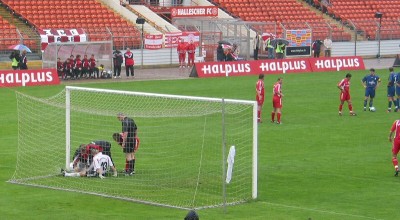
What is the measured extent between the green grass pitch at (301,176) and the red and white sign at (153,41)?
15428mm

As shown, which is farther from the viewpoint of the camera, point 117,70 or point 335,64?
point 335,64

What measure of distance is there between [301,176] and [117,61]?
28098 mm


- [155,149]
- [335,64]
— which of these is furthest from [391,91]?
[335,64]

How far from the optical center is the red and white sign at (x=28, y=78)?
46.2 meters

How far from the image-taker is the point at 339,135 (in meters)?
32.8

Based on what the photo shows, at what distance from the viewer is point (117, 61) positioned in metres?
52.3

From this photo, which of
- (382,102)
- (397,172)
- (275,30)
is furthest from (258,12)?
(397,172)

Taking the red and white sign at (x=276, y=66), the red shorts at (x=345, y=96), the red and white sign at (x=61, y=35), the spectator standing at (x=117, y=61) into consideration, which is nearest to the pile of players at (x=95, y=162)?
the red shorts at (x=345, y=96)

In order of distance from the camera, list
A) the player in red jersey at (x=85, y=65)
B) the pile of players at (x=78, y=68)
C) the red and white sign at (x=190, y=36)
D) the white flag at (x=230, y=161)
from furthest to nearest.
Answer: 1. the red and white sign at (x=190, y=36)
2. the player in red jersey at (x=85, y=65)
3. the pile of players at (x=78, y=68)
4. the white flag at (x=230, y=161)

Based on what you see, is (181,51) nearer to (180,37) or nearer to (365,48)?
(180,37)

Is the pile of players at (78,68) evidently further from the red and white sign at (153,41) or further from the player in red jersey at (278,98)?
the player in red jersey at (278,98)

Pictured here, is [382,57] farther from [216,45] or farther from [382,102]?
[382,102]

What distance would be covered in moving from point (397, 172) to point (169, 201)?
6.56 metres

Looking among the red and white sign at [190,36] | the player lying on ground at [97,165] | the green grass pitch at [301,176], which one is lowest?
the green grass pitch at [301,176]
